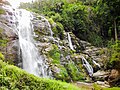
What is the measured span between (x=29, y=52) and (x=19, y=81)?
12081 mm

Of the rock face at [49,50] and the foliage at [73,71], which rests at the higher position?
the rock face at [49,50]

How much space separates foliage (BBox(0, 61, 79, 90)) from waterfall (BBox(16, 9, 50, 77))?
10777 mm

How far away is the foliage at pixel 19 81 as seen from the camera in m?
3.31

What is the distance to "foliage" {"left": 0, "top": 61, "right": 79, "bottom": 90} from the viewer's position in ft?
10.8

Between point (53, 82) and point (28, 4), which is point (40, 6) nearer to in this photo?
point (28, 4)

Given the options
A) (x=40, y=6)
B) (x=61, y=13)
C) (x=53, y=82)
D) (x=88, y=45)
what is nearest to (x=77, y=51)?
(x=88, y=45)

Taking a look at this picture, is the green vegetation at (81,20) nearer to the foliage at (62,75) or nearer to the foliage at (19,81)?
the foliage at (62,75)

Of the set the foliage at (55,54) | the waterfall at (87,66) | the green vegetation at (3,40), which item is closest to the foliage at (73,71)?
the foliage at (55,54)

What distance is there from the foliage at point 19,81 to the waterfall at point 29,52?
1078 cm

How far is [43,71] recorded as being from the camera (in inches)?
588

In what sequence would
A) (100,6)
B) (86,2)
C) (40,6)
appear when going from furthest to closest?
(86,2)
(40,6)
(100,6)

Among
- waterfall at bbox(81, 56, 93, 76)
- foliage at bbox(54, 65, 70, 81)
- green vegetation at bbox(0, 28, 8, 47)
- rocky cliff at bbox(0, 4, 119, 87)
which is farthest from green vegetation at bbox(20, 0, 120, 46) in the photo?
green vegetation at bbox(0, 28, 8, 47)

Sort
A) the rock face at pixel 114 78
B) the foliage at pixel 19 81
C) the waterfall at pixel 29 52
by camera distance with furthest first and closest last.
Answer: the rock face at pixel 114 78
the waterfall at pixel 29 52
the foliage at pixel 19 81

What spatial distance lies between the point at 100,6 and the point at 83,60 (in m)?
5.78
